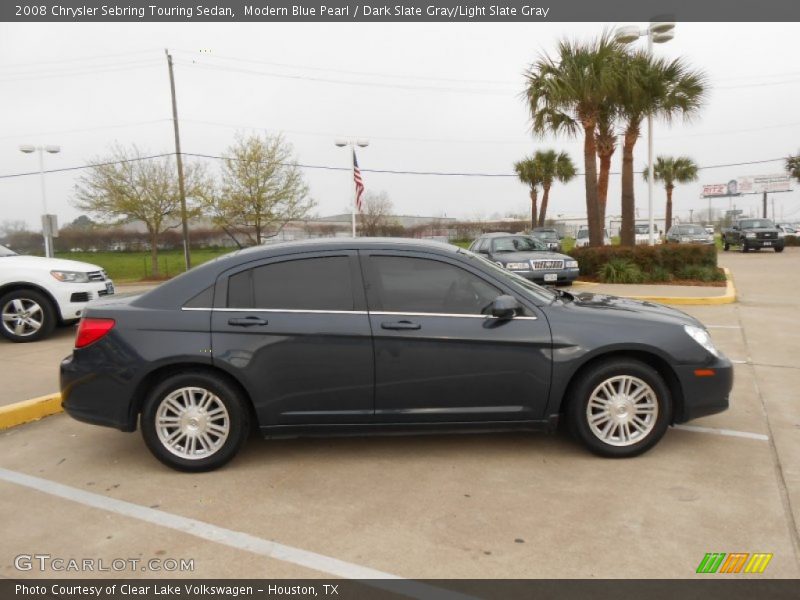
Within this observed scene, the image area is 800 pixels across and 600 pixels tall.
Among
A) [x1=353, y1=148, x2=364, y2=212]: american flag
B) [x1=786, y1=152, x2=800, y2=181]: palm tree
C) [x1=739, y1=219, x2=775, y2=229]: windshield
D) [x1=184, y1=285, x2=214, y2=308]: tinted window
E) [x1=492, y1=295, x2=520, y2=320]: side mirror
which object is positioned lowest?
[x1=492, y1=295, x2=520, y2=320]: side mirror

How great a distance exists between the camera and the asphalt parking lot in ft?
9.44

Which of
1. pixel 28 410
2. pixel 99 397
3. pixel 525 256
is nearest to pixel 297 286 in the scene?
pixel 99 397

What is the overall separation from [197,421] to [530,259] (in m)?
10.2

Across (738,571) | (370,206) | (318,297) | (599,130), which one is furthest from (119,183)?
(738,571)

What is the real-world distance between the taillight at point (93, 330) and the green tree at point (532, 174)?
37.2 metres

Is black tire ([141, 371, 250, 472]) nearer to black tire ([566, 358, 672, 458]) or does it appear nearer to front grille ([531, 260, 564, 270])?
A: black tire ([566, 358, 672, 458])

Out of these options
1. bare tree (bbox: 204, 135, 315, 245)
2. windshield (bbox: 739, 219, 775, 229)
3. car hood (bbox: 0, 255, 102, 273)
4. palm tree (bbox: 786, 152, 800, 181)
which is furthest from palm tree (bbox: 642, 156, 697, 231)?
car hood (bbox: 0, 255, 102, 273)

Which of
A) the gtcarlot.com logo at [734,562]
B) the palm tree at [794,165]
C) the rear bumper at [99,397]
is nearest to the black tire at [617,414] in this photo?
the gtcarlot.com logo at [734,562]

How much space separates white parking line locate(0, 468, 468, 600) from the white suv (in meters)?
5.18

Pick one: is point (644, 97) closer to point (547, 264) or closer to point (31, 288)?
point (547, 264)

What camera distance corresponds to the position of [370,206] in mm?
35719

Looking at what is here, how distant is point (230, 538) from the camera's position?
3.11 m

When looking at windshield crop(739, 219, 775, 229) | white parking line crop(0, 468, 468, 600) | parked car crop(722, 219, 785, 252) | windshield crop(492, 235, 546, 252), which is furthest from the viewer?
windshield crop(739, 219, 775, 229)

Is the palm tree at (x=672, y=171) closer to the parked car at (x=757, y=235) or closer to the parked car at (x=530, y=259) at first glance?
the parked car at (x=757, y=235)
